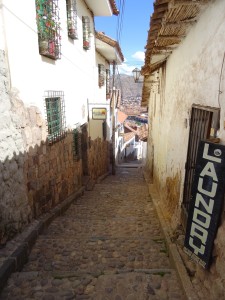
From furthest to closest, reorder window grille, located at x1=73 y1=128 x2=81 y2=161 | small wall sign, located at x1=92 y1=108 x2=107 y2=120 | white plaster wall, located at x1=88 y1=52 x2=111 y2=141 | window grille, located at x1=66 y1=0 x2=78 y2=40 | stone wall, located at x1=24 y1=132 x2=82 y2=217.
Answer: white plaster wall, located at x1=88 y1=52 x2=111 y2=141 → small wall sign, located at x1=92 y1=108 x2=107 y2=120 → window grille, located at x1=73 y1=128 x2=81 y2=161 → window grille, located at x1=66 y1=0 x2=78 y2=40 → stone wall, located at x1=24 y1=132 x2=82 y2=217

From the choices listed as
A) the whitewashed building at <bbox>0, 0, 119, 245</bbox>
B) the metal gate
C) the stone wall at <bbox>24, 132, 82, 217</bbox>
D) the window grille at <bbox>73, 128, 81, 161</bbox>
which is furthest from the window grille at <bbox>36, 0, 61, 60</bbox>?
the metal gate

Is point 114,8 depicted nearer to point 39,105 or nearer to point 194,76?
point 39,105

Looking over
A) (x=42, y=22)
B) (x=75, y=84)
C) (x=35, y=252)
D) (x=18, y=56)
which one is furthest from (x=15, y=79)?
(x=75, y=84)

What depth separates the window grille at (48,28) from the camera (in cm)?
563

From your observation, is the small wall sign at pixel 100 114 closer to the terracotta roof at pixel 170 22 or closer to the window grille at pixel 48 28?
the window grille at pixel 48 28

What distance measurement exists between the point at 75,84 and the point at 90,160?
3813 millimetres

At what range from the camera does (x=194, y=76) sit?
4.27 meters

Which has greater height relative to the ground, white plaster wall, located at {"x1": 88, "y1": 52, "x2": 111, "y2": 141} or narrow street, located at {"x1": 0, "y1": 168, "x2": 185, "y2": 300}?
white plaster wall, located at {"x1": 88, "y1": 52, "x2": 111, "y2": 141}

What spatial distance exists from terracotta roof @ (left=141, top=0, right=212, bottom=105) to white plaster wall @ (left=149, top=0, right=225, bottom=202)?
0.13 meters

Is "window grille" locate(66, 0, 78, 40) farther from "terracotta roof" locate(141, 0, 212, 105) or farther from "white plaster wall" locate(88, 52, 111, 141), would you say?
"white plaster wall" locate(88, 52, 111, 141)

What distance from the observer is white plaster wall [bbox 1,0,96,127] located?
4430 mm

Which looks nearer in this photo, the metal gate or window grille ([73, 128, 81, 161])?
the metal gate

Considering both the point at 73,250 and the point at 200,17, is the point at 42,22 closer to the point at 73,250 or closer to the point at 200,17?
the point at 200,17

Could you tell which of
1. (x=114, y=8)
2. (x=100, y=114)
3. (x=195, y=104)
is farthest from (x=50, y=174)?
(x=114, y=8)
